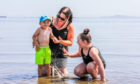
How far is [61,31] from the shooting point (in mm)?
7441

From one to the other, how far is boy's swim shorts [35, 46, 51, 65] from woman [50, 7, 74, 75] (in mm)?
290

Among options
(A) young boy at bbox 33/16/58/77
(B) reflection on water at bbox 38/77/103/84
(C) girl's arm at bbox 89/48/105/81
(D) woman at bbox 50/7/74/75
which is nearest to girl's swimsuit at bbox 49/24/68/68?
(D) woman at bbox 50/7/74/75

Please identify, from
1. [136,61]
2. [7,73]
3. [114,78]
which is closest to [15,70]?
[7,73]

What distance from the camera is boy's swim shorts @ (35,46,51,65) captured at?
7160 mm

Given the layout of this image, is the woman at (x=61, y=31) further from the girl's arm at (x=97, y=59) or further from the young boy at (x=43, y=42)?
the girl's arm at (x=97, y=59)

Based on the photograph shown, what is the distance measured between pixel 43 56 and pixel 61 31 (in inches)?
27.0

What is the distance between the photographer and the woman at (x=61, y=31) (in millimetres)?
7379

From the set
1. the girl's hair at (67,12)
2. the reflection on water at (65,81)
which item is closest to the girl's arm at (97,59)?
the reflection on water at (65,81)

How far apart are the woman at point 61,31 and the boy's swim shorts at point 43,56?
290 millimetres

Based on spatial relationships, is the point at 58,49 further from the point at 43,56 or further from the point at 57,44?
the point at 43,56

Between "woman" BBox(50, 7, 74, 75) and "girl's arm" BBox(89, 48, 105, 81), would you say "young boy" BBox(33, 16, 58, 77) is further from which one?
"girl's arm" BBox(89, 48, 105, 81)

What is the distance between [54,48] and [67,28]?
1.66 ft

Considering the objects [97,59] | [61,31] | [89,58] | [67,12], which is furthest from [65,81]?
[67,12]

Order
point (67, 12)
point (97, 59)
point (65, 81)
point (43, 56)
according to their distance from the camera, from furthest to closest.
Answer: point (67, 12) < point (43, 56) < point (65, 81) < point (97, 59)
